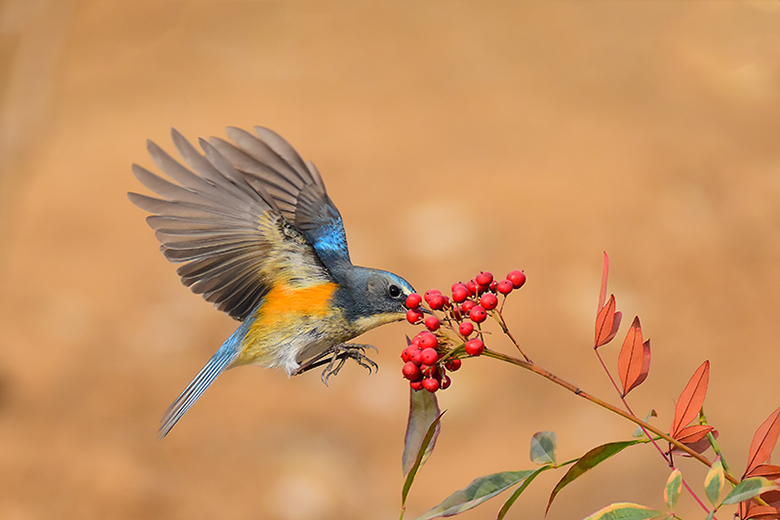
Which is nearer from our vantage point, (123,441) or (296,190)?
(296,190)

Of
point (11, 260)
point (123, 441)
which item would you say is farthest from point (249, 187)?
point (11, 260)

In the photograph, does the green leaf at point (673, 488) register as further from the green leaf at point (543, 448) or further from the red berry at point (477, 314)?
the red berry at point (477, 314)

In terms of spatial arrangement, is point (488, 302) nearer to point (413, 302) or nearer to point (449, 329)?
point (449, 329)

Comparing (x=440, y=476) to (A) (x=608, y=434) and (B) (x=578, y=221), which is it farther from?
(B) (x=578, y=221)

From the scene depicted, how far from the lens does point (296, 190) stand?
2.62 meters

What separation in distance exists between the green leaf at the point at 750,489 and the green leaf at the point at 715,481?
6 cm

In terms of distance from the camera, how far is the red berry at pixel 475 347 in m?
1.19

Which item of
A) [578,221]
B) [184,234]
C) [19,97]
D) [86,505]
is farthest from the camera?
[19,97]

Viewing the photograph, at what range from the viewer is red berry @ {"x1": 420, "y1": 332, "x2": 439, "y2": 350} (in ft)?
4.31

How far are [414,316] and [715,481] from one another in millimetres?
647

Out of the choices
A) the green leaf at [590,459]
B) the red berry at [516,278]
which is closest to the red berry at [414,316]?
the red berry at [516,278]

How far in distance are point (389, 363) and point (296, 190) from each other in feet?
13.3

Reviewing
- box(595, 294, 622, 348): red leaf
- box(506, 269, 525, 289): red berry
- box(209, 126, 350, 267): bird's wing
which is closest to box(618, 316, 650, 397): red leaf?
box(595, 294, 622, 348): red leaf

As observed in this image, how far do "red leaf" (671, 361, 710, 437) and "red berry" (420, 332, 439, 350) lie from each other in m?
0.43
